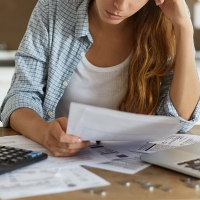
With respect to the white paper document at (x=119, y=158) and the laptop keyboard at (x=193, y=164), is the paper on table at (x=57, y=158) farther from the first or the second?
the laptop keyboard at (x=193, y=164)

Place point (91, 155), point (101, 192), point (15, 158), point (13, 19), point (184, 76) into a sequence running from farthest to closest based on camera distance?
point (13, 19), point (184, 76), point (91, 155), point (15, 158), point (101, 192)

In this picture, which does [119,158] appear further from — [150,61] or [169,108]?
[150,61]

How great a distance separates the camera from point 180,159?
0.81m

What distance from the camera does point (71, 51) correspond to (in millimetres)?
1294

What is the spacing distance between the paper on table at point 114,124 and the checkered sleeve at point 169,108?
30 cm

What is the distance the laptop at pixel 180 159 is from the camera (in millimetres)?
756

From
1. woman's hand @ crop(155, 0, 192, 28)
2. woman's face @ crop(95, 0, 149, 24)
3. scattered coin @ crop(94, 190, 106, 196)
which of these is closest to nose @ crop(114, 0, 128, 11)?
woman's face @ crop(95, 0, 149, 24)

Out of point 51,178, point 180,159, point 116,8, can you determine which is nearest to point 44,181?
point 51,178

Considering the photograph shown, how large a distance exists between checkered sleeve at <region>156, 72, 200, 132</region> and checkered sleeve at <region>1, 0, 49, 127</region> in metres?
0.35

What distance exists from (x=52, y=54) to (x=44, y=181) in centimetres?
63

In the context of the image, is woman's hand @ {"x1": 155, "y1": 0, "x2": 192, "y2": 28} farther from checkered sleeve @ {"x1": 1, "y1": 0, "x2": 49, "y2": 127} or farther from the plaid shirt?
checkered sleeve @ {"x1": 1, "y1": 0, "x2": 49, "y2": 127}

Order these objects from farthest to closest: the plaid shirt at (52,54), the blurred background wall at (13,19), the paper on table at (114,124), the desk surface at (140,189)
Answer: the blurred background wall at (13,19) → the plaid shirt at (52,54) → the paper on table at (114,124) → the desk surface at (140,189)

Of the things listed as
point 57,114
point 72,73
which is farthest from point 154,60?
point 57,114

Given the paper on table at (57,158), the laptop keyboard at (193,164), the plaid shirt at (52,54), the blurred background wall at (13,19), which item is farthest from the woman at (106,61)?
the blurred background wall at (13,19)
